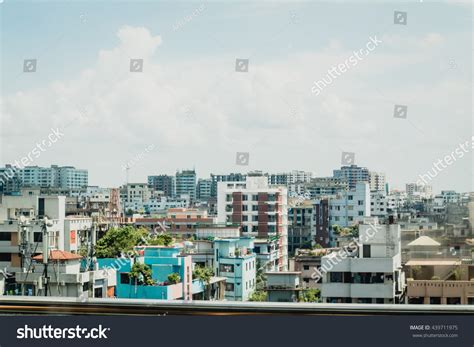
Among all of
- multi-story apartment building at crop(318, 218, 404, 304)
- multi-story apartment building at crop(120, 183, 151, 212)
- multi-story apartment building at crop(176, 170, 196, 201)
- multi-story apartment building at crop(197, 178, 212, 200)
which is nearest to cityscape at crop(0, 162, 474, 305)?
multi-story apartment building at crop(318, 218, 404, 304)

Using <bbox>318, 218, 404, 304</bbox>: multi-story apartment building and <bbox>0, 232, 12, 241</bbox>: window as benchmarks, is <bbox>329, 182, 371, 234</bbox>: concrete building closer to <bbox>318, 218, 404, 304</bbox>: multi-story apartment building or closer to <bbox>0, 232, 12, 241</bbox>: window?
<bbox>318, 218, 404, 304</bbox>: multi-story apartment building

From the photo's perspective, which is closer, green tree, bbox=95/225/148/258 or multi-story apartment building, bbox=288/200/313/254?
green tree, bbox=95/225/148/258

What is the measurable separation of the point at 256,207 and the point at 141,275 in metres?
2.99

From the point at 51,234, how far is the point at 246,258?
52.9 inches

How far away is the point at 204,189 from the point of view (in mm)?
7973

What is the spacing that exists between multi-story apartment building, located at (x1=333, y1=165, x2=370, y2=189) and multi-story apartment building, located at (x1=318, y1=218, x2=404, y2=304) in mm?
3232

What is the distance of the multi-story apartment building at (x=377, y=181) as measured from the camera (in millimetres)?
5131

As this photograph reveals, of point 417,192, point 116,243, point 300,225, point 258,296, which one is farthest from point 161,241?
point 417,192

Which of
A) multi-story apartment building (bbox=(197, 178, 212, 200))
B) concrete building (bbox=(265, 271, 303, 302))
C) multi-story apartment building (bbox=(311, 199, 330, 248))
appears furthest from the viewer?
multi-story apartment building (bbox=(197, 178, 212, 200))

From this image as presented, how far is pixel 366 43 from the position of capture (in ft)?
9.97

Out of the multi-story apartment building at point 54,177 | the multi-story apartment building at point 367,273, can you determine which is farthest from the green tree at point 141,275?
the multi-story apartment building at point 54,177

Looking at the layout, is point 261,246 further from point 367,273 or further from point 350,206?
point 367,273

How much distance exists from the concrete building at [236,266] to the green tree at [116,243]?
3.01 feet

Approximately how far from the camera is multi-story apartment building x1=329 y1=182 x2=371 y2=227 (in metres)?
6.09
